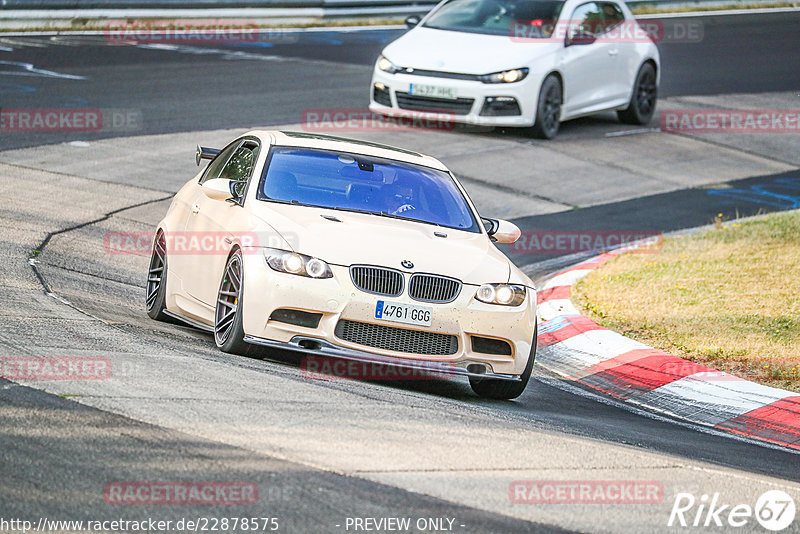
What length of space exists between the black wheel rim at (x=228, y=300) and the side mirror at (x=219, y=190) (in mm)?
689

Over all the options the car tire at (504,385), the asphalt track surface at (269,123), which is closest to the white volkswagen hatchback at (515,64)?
the asphalt track surface at (269,123)

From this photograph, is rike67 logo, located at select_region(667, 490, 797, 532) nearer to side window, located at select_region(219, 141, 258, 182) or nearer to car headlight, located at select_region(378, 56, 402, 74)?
side window, located at select_region(219, 141, 258, 182)

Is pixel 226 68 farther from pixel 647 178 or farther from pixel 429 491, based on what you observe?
pixel 429 491

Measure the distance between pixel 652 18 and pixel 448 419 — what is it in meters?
29.0

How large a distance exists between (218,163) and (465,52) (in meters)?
8.48

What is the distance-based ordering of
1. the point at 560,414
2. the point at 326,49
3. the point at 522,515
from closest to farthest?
the point at 522,515, the point at 560,414, the point at 326,49

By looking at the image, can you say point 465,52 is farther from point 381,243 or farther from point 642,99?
point 381,243

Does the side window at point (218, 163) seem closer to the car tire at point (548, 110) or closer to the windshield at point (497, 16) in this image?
the car tire at point (548, 110)

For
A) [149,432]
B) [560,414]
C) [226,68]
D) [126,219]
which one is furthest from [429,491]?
[226,68]

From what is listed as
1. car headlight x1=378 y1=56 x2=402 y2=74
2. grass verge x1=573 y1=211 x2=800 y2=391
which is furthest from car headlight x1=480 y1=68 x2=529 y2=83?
grass verge x1=573 y1=211 x2=800 y2=391

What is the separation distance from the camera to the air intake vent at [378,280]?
759 cm

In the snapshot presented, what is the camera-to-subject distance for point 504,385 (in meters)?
8.21

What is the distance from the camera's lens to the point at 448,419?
6.62 m

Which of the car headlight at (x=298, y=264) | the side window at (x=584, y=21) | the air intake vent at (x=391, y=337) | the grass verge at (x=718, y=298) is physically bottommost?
the grass verge at (x=718, y=298)
